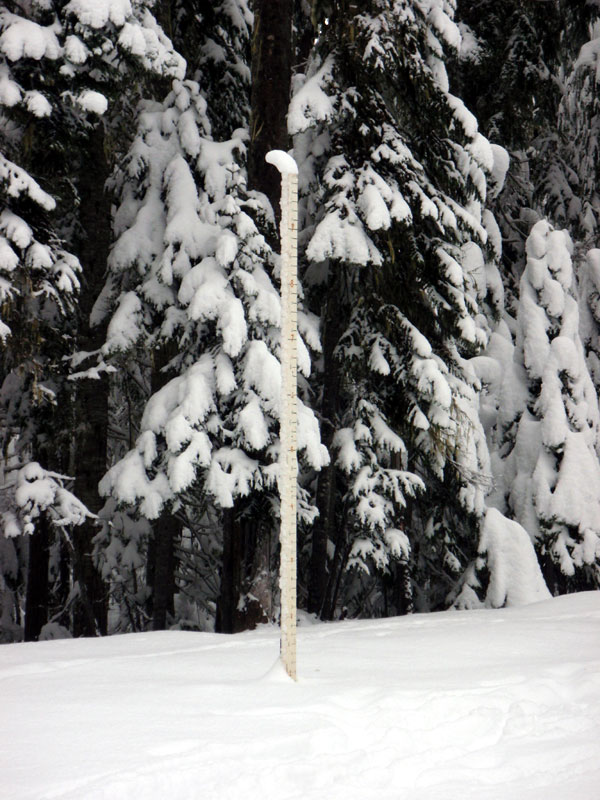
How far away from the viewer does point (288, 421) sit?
4594mm

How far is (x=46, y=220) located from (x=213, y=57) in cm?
390

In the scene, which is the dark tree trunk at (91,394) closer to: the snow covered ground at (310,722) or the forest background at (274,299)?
the forest background at (274,299)

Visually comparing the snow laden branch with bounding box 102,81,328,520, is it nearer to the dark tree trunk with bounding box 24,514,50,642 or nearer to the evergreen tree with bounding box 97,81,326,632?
the evergreen tree with bounding box 97,81,326,632

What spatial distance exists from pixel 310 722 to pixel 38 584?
9726mm

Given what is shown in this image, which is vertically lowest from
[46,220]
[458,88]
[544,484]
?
[544,484]

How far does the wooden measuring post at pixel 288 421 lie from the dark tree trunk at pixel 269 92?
3.85m

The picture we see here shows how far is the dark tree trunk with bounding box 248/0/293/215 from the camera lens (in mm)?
8406

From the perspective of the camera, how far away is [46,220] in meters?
7.72

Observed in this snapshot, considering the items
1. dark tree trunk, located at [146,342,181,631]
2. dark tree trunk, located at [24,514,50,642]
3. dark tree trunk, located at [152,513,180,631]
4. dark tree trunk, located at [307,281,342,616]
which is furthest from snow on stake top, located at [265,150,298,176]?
dark tree trunk, located at [24,514,50,642]

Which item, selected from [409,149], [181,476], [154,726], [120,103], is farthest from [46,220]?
[154,726]

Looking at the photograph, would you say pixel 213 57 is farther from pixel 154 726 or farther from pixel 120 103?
pixel 154 726

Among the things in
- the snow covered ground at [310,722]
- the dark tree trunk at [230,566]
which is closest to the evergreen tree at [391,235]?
the dark tree trunk at [230,566]

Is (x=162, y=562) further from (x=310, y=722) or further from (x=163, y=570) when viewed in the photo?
(x=310, y=722)

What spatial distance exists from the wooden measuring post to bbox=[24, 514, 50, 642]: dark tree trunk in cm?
787
